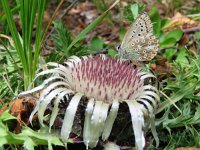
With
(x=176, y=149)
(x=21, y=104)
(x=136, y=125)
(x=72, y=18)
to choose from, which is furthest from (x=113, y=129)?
(x=72, y=18)

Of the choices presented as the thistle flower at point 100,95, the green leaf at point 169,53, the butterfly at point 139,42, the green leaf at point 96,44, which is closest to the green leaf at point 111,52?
the green leaf at point 96,44

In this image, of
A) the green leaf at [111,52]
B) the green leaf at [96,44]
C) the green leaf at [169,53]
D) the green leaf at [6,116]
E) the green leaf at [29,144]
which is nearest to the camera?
the green leaf at [29,144]

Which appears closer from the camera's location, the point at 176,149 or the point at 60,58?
the point at 176,149

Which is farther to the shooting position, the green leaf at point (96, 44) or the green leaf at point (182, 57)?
the green leaf at point (96, 44)

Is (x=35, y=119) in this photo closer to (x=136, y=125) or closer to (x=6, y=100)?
(x=6, y=100)

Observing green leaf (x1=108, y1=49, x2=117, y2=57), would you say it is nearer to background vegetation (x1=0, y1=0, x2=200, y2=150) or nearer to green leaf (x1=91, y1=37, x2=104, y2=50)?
background vegetation (x1=0, y1=0, x2=200, y2=150)

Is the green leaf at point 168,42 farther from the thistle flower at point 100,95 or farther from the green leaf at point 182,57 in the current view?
the thistle flower at point 100,95

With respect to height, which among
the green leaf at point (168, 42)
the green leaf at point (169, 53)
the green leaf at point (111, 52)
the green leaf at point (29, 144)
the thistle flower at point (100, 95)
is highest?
the thistle flower at point (100, 95)

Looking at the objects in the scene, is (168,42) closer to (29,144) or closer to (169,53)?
(169,53)
